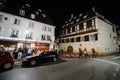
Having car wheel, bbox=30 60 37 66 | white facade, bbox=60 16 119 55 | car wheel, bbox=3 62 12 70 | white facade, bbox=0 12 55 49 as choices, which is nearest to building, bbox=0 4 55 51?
white facade, bbox=0 12 55 49

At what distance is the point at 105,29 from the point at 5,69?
78.3 ft

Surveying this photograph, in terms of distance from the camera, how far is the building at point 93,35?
22.3 meters

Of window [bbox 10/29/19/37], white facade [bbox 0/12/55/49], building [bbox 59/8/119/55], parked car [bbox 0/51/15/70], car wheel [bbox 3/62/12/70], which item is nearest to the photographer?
parked car [bbox 0/51/15/70]

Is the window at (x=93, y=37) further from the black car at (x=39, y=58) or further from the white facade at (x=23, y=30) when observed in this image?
the black car at (x=39, y=58)

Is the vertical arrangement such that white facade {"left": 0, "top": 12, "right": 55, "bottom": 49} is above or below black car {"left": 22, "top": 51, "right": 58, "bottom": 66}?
above

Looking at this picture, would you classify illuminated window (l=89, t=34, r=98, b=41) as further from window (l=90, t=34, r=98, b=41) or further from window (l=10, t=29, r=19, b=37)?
window (l=10, t=29, r=19, b=37)

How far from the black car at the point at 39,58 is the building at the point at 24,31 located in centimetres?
623

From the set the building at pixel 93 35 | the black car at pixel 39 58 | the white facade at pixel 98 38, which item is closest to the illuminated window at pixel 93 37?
the building at pixel 93 35

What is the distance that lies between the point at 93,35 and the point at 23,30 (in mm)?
16828

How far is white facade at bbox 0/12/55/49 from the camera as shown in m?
19.0

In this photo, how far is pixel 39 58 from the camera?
439 inches

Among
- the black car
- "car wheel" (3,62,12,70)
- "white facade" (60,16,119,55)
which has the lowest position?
"car wheel" (3,62,12,70)

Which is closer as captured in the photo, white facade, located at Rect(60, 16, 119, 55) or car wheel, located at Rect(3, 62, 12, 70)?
car wheel, located at Rect(3, 62, 12, 70)

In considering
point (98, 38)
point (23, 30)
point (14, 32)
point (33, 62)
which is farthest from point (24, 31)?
point (98, 38)
